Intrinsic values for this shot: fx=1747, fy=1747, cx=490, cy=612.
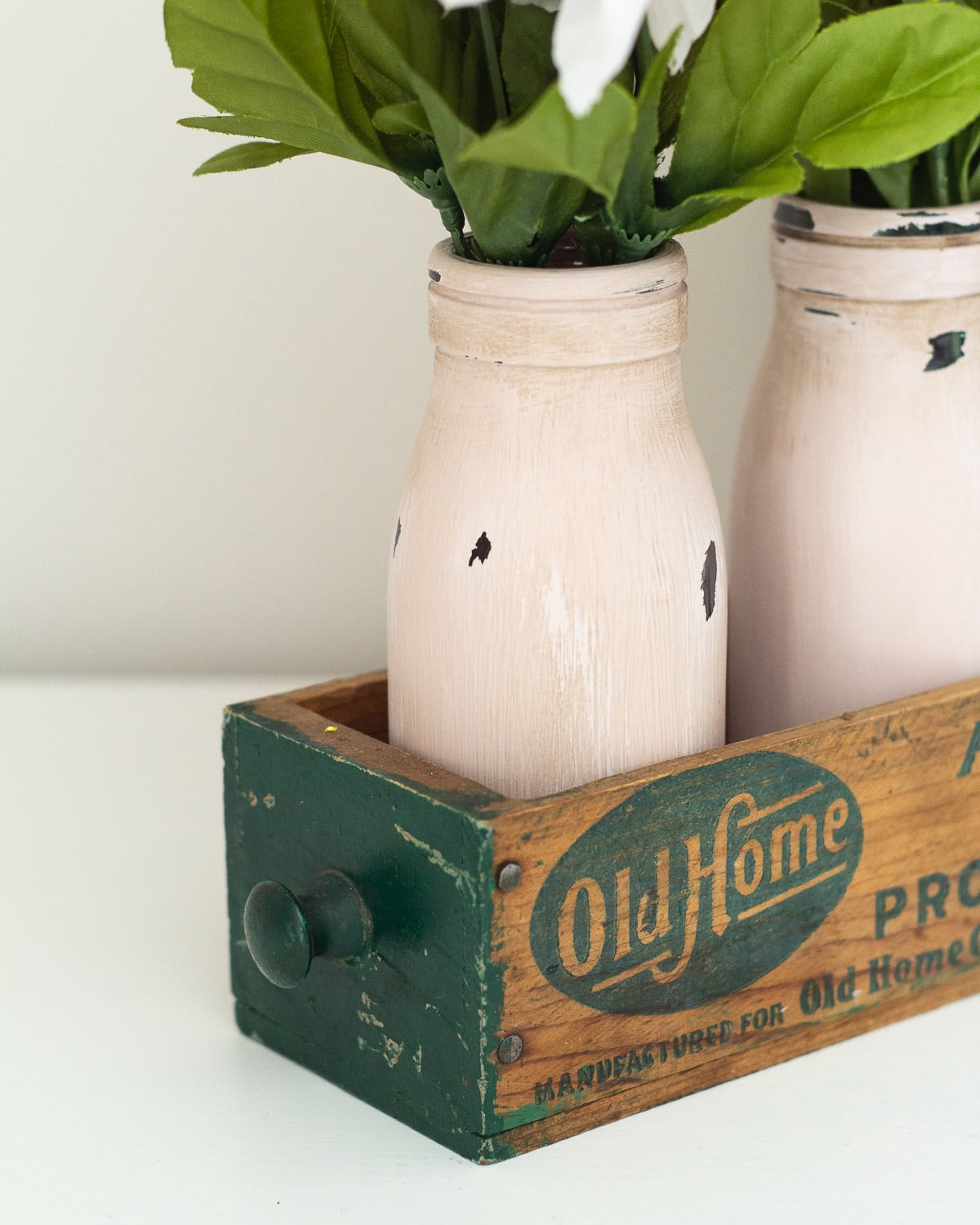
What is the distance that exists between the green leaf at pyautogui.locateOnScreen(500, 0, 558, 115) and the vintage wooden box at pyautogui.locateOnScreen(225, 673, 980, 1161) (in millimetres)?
201

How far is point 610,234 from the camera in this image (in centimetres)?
52

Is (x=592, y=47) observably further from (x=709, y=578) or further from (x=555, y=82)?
Answer: (x=709, y=578)

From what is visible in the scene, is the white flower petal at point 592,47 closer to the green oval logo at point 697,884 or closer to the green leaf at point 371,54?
the green leaf at point 371,54

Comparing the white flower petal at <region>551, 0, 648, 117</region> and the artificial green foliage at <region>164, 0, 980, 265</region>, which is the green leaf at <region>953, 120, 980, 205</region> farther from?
the white flower petal at <region>551, 0, 648, 117</region>

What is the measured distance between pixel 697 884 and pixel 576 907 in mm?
48

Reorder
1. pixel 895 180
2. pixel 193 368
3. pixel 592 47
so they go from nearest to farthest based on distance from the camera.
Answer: pixel 592 47
pixel 895 180
pixel 193 368

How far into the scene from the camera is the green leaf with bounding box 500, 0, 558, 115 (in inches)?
19.8

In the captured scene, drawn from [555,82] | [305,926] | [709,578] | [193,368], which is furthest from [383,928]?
[193,368]

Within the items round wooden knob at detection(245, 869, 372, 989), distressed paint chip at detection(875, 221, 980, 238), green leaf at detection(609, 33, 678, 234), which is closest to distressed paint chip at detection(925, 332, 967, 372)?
distressed paint chip at detection(875, 221, 980, 238)

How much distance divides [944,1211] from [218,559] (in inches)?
21.9

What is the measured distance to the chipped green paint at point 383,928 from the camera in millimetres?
499

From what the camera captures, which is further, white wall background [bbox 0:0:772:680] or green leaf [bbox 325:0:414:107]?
white wall background [bbox 0:0:772:680]

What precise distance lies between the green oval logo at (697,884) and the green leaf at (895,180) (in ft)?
0.66

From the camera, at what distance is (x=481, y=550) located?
517mm
